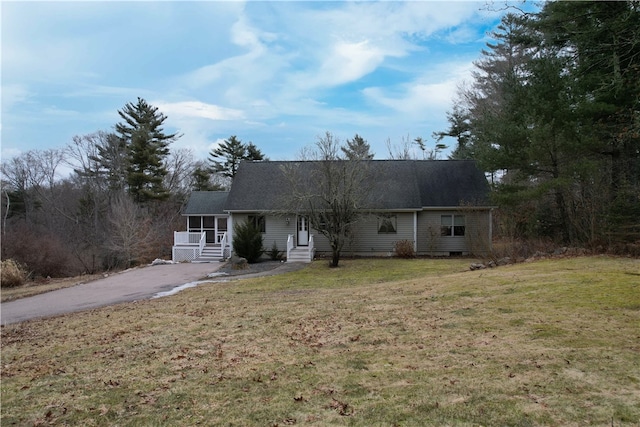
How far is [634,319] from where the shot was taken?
5.89 metres

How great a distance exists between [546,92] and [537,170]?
312 cm

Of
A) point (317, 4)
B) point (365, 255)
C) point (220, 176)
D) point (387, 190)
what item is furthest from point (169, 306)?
point (220, 176)

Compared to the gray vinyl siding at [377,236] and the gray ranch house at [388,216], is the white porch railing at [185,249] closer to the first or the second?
the gray ranch house at [388,216]

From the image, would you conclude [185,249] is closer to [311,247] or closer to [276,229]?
[276,229]

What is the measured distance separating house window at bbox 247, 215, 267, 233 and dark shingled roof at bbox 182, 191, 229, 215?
2.84m

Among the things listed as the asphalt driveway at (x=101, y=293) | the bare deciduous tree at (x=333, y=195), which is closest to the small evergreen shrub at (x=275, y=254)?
the bare deciduous tree at (x=333, y=195)

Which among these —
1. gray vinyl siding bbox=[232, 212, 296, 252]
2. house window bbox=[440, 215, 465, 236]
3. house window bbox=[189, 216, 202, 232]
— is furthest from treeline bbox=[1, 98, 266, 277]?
house window bbox=[440, 215, 465, 236]

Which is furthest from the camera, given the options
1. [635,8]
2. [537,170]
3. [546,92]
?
[537,170]

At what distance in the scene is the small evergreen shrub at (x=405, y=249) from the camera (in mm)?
21922

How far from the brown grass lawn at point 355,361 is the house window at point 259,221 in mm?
14221

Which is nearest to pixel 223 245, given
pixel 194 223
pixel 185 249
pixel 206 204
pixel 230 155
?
pixel 185 249

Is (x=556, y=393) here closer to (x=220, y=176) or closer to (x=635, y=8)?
(x=635, y=8)

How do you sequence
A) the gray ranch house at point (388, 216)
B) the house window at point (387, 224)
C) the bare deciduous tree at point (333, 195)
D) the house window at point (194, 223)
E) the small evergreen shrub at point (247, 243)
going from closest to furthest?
the bare deciduous tree at point (333, 195)
the small evergreen shrub at point (247, 243)
the gray ranch house at point (388, 216)
the house window at point (387, 224)
the house window at point (194, 223)

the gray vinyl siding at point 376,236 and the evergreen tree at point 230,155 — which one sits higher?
the evergreen tree at point 230,155
